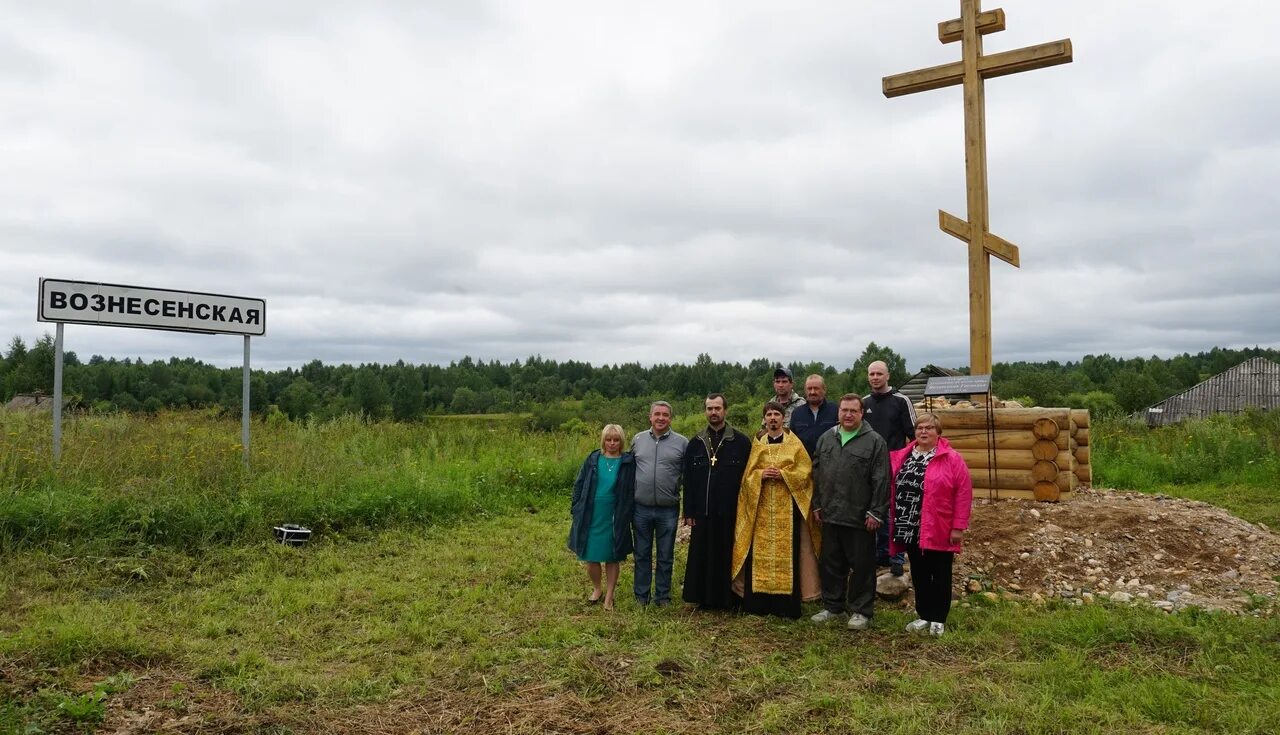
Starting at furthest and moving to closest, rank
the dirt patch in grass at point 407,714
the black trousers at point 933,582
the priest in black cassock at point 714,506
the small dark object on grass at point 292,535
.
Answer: the small dark object on grass at point 292,535
the priest in black cassock at point 714,506
the black trousers at point 933,582
the dirt patch in grass at point 407,714

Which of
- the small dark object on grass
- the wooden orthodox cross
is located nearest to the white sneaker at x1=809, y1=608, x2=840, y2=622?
the wooden orthodox cross

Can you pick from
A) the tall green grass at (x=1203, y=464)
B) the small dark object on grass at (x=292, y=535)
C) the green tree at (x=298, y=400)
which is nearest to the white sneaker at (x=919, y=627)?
the small dark object on grass at (x=292, y=535)

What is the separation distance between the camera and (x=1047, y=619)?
5344mm

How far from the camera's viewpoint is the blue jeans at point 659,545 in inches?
238

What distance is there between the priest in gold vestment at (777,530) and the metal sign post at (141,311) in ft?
19.8

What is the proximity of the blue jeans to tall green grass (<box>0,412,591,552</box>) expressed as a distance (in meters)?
3.84

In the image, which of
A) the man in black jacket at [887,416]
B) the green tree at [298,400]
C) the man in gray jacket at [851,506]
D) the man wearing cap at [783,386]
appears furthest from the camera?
the green tree at [298,400]

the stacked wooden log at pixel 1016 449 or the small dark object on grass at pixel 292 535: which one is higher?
the stacked wooden log at pixel 1016 449

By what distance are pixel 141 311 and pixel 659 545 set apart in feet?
21.7

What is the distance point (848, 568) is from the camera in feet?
19.1

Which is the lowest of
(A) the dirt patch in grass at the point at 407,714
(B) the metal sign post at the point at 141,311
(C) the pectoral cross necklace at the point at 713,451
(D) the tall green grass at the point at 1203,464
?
(A) the dirt patch in grass at the point at 407,714

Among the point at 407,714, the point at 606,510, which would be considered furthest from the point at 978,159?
the point at 407,714

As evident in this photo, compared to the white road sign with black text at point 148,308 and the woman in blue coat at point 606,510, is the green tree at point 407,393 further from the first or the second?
the woman in blue coat at point 606,510

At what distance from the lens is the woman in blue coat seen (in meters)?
6.05
